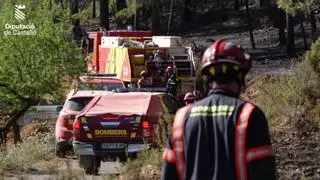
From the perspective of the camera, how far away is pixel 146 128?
12898 mm

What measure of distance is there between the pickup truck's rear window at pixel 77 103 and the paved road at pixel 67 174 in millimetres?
1766

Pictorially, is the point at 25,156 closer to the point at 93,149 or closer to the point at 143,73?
the point at 93,149

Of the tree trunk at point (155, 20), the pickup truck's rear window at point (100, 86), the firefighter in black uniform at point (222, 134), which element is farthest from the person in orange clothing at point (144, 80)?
the firefighter in black uniform at point (222, 134)

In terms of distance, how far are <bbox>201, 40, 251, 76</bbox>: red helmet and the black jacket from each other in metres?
0.12

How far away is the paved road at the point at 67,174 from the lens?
29.7 ft

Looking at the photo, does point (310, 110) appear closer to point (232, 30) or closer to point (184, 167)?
point (184, 167)

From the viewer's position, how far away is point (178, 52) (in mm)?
26859

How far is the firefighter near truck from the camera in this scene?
2552cm

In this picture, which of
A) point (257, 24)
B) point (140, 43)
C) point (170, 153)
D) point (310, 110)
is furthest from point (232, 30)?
point (170, 153)

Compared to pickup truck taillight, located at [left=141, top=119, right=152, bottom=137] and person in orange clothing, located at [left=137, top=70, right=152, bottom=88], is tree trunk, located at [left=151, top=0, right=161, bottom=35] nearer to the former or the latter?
person in orange clothing, located at [left=137, top=70, right=152, bottom=88]

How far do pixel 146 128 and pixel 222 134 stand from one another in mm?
9239

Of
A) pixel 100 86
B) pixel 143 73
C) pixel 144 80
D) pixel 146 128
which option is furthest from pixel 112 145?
pixel 144 80

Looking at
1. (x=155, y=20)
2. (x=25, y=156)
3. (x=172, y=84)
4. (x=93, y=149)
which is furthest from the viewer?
(x=155, y=20)

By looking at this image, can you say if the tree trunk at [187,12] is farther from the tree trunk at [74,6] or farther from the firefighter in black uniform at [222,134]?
the firefighter in black uniform at [222,134]
